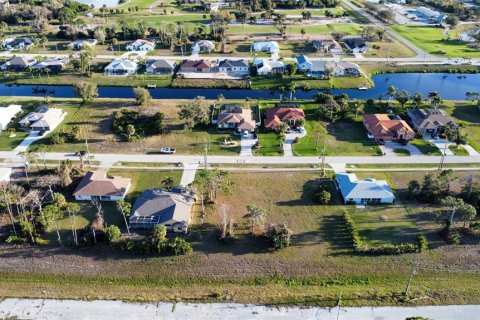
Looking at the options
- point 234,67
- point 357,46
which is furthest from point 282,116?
point 357,46

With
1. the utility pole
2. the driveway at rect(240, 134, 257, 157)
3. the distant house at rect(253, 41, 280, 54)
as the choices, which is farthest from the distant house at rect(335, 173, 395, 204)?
the distant house at rect(253, 41, 280, 54)

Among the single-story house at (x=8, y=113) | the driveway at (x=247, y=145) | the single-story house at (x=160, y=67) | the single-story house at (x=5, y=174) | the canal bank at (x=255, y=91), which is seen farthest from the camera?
the single-story house at (x=160, y=67)

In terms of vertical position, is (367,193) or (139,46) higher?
(139,46)

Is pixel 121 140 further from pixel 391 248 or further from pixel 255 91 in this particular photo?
pixel 391 248

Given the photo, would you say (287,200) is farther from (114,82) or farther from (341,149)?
(114,82)

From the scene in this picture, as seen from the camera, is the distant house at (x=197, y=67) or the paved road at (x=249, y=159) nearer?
the paved road at (x=249, y=159)

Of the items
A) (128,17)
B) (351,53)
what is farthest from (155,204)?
(128,17)

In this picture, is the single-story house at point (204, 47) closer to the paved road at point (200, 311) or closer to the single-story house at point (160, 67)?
the single-story house at point (160, 67)

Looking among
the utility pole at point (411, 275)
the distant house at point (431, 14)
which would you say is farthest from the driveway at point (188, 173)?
the distant house at point (431, 14)
